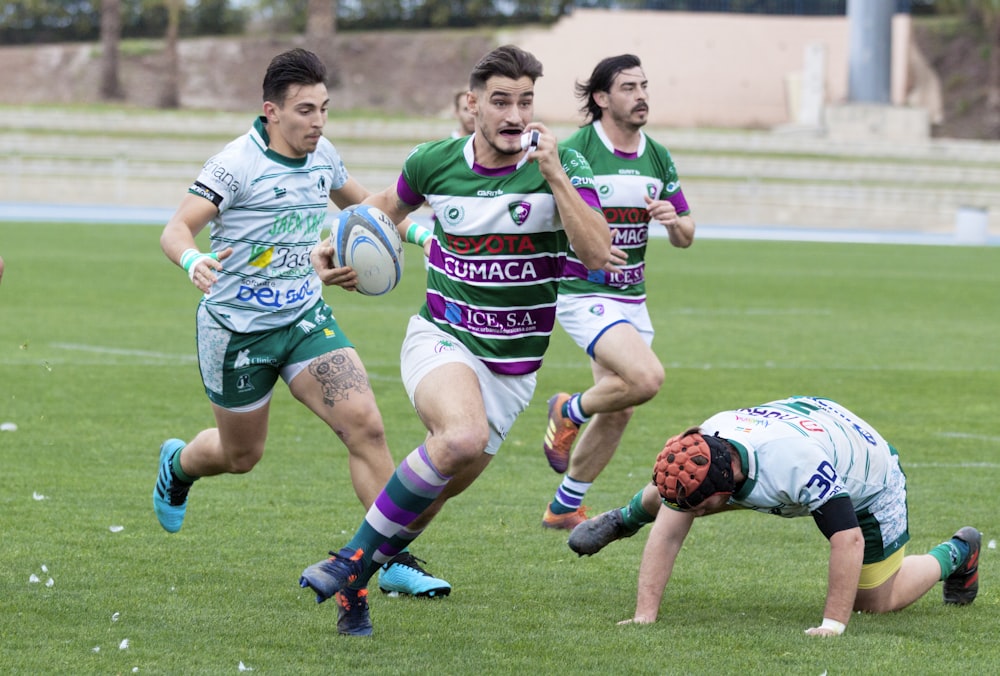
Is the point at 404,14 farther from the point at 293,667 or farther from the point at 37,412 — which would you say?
the point at 293,667

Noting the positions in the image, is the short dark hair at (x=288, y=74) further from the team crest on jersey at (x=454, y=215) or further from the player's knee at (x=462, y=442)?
the player's knee at (x=462, y=442)

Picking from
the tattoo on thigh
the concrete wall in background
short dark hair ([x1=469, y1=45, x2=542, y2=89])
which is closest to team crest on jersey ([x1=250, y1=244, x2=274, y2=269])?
the tattoo on thigh

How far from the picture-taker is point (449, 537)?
7016mm

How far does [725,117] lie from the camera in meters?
60.9

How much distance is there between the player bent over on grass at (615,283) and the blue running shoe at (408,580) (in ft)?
5.09

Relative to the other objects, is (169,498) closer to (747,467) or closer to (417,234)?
(417,234)

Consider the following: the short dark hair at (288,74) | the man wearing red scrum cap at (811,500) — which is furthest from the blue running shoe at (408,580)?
the short dark hair at (288,74)

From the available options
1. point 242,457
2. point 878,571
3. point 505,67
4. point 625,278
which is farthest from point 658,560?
point 625,278

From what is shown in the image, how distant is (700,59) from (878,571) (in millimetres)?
57060

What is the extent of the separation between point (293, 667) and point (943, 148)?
45.5 m

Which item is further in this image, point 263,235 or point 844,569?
point 263,235

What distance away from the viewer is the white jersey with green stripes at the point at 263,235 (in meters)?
6.20

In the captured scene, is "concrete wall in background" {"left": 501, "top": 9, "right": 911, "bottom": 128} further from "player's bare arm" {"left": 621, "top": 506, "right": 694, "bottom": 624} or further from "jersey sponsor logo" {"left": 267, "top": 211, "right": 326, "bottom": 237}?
"player's bare arm" {"left": 621, "top": 506, "right": 694, "bottom": 624}

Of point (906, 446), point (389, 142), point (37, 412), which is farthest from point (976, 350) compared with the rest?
point (389, 142)
